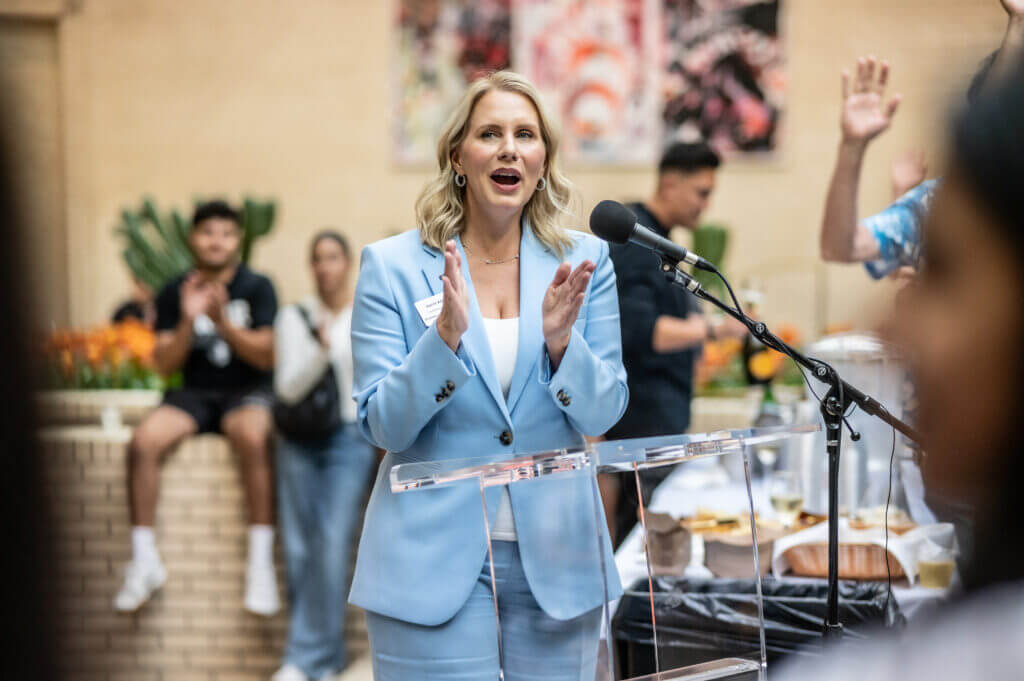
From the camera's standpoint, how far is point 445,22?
720 cm

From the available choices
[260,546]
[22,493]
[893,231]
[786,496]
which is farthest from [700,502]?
[22,493]

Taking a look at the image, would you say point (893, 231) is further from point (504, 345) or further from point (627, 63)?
point (627, 63)

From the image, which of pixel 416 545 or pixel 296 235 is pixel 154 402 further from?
pixel 296 235

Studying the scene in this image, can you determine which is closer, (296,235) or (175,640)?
(175,640)

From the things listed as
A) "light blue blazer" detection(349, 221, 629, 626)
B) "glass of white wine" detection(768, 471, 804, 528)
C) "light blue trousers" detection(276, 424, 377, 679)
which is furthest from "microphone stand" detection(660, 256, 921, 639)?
"light blue trousers" detection(276, 424, 377, 679)

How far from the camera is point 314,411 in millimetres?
3576

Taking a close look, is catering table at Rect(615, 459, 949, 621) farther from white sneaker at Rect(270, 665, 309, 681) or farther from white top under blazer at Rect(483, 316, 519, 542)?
white sneaker at Rect(270, 665, 309, 681)

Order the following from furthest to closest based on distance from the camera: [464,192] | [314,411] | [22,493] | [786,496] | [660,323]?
[314,411] → [660,323] → [786,496] → [464,192] → [22,493]

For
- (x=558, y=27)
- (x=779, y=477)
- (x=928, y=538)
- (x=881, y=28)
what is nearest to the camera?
(x=928, y=538)

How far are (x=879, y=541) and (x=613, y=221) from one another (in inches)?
43.1

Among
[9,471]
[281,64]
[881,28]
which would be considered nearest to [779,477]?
[9,471]

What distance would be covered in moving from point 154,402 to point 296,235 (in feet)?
11.6

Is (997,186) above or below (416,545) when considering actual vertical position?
above

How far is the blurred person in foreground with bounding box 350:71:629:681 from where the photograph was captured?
5.00ft
